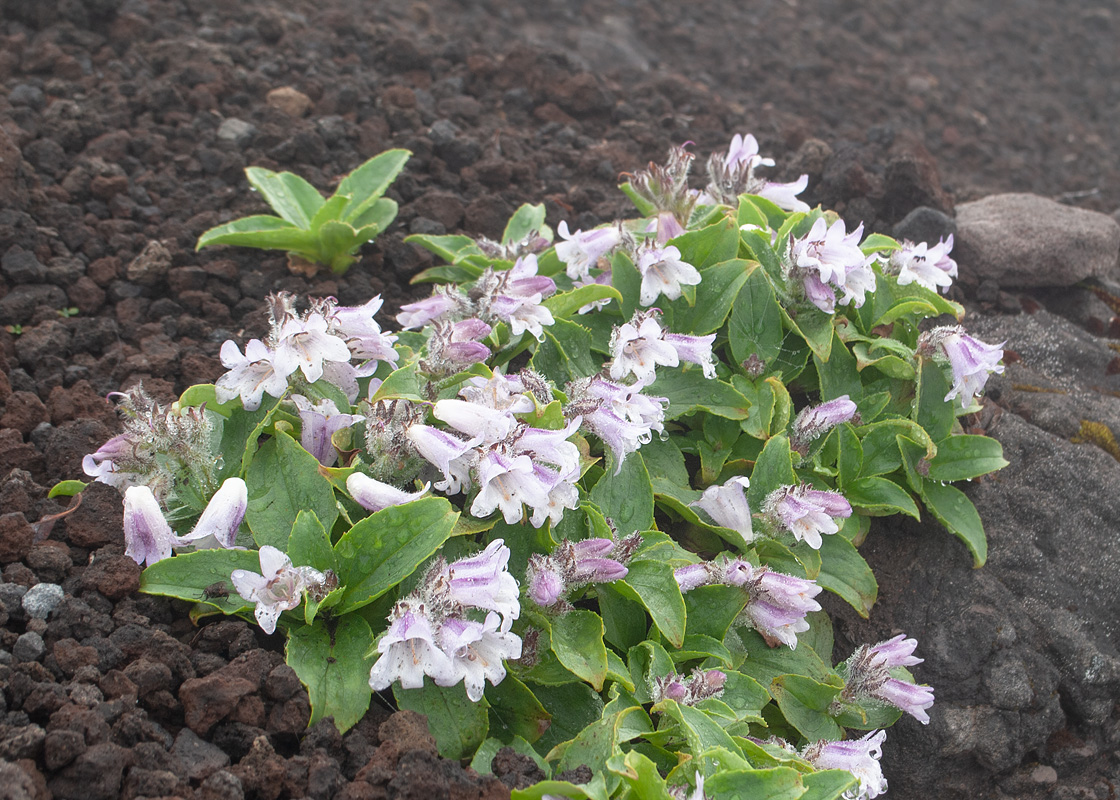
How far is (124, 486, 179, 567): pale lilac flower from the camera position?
248cm

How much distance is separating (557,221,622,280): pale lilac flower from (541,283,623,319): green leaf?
0.45ft

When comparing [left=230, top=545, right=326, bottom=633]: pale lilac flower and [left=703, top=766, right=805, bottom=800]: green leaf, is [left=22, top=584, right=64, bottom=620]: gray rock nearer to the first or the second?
[left=230, top=545, right=326, bottom=633]: pale lilac flower

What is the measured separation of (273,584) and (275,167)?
2946mm

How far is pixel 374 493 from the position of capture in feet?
8.50

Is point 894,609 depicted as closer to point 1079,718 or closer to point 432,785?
point 1079,718

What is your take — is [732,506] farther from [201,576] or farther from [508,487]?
[201,576]

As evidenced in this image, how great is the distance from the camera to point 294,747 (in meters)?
2.39

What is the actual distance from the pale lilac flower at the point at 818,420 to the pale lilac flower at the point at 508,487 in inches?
46.3

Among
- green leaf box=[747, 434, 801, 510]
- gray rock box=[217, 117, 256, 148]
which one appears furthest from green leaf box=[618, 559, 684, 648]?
gray rock box=[217, 117, 256, 148]

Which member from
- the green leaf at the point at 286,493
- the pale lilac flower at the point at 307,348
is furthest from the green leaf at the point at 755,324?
the green leaf at the point at 286,493

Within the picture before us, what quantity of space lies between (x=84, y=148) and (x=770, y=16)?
19.3ft

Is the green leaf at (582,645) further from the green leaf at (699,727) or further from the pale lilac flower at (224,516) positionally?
the pale lilac flower at (224,516)

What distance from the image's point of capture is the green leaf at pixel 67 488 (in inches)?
112

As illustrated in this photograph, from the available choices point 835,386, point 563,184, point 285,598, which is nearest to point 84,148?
point 563,184
